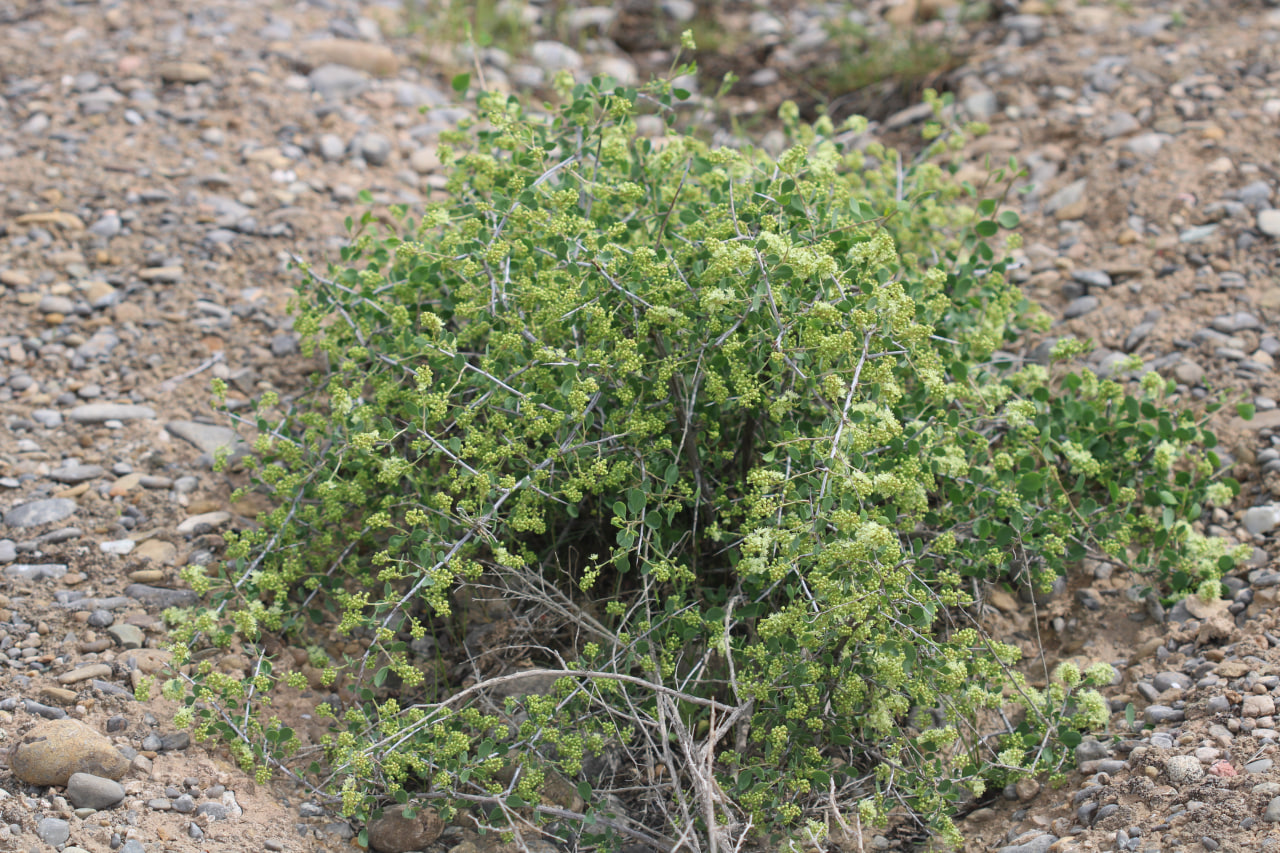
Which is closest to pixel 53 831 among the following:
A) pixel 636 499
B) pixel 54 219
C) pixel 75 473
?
pixel 75 473

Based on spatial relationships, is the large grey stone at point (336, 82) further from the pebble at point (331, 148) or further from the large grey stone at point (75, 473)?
the large grey stone at point (75, 473)

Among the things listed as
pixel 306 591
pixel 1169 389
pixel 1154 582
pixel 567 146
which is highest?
pixel 567 146

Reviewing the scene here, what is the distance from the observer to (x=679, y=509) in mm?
2639

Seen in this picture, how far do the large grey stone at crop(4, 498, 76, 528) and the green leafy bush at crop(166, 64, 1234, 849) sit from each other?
0.64 m

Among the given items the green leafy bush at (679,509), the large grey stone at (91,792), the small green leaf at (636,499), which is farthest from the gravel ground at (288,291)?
the small green leaf at (636,499)

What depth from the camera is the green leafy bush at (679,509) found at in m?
2.47

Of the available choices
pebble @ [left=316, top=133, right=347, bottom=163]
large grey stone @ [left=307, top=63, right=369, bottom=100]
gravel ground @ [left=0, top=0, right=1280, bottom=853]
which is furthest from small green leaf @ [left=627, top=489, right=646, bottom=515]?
large grey stone @ [left=307, top=63, right=369, bottom=100]

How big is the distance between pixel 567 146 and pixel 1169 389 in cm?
201

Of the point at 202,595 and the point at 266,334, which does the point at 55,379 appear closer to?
the point at 266,334

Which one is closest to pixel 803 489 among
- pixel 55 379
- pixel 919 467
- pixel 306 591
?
pixel 919 467

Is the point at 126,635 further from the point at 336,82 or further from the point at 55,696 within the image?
the point at 336,82

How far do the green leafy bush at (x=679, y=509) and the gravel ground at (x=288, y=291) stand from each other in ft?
0.58

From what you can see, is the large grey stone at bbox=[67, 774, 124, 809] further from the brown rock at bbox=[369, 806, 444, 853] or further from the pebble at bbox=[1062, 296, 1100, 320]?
the pebble at bbox=[1062, 296, 1100, 320]

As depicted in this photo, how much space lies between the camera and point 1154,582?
320 centimetres
